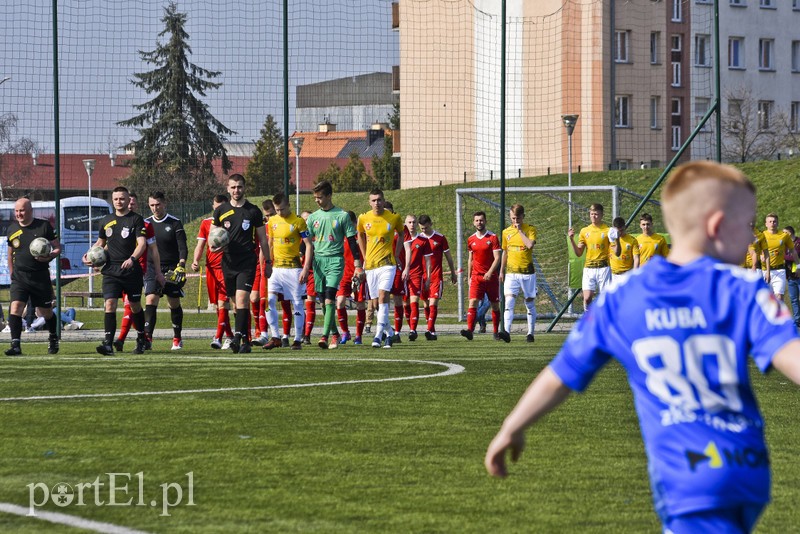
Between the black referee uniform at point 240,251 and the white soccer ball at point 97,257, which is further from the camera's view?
the black referee uniform at point 240,251

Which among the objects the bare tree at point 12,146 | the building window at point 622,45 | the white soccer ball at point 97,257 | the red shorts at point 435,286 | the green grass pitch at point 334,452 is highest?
the building window at point 622,45

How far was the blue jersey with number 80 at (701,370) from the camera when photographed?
285 cm

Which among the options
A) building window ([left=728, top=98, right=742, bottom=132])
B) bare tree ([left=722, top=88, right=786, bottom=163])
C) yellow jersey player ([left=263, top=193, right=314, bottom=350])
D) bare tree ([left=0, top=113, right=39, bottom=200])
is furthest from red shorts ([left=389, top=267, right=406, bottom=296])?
building window ([left=728, top=98, right=742, bottom=132])

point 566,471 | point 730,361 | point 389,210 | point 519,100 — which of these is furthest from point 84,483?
point 519,100

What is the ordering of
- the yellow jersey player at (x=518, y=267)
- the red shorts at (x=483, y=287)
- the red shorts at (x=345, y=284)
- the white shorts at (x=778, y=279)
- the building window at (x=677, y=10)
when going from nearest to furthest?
the red shorts at (x=345, y=284) → the yellow jersey player at (x=518, y=267) → the red shorts at (x=483, y=287) → the white shorts at (x=778, y=279) → the building window at (x=677, y=10)

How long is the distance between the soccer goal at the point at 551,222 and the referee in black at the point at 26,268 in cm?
945

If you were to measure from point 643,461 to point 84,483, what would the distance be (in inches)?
115

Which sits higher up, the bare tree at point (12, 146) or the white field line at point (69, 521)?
the bare tree at point (12, 146)

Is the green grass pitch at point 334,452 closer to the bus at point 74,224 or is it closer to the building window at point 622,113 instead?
the building window at point 622,113

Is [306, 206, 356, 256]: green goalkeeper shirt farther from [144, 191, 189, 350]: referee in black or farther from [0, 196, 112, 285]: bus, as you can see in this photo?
[0, 196, 112, 285]: bus

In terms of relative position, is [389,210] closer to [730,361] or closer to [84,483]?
[84,483]

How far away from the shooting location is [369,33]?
21.0 meters

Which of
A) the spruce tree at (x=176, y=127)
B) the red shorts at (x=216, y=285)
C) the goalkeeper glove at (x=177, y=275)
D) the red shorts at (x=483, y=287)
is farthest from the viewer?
the spruce tree at (x=176, y=127)

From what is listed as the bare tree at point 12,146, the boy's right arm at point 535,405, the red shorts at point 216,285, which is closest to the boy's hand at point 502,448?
the boy's right arm at point 535,405
